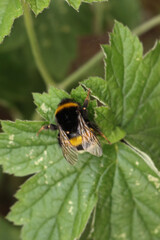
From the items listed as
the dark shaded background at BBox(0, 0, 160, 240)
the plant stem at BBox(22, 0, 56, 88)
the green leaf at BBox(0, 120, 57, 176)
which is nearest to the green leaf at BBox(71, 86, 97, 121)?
the green leaf at BBox(0, 120, 57, 176)

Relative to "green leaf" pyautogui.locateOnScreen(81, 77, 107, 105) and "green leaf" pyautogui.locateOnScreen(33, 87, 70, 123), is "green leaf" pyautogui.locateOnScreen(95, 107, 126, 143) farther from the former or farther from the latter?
"green leaf" pyautogui.locateOnScreen(33, 87, 70, 123)

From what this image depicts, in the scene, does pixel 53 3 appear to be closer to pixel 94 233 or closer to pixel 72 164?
pixel 72 164

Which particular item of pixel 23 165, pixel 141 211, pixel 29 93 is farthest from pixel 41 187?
pixel 29 93

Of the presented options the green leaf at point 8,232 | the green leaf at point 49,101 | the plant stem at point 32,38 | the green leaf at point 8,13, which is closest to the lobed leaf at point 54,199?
the green leaf at point 49,101

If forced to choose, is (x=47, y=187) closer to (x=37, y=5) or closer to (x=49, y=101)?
(x=49, y=101)

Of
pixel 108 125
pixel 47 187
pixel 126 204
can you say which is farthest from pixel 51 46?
pixel 126 204

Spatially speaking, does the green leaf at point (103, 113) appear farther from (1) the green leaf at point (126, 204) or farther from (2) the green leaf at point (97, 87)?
(1) the green leaf at point (126, 204)
